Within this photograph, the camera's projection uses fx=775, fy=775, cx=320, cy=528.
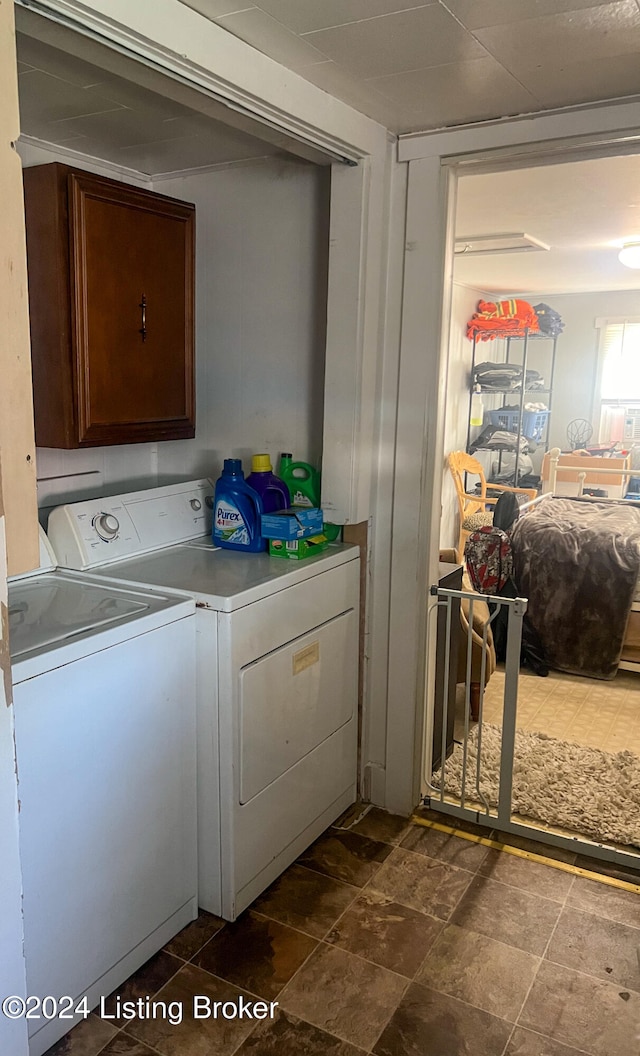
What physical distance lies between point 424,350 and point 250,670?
Result: 1078 mm

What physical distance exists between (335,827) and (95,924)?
938 mm

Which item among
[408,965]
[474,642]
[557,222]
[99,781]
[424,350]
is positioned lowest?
[408,965]

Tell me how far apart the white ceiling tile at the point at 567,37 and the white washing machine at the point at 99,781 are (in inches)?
56.7

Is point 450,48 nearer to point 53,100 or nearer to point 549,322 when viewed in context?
point 53,100

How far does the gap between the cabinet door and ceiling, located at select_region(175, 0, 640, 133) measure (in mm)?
658

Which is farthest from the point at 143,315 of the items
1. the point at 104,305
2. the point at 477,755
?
the point at 477,755

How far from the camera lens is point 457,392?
2.78 metres

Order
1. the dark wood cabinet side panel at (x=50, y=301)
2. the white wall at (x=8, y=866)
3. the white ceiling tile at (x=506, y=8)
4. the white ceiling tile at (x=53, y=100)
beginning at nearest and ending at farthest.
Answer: the white wall at (x=8, y=866) → the white ceiling tile at (x=506, y=8) → the white ceiling tile at (x=53, y=100) → the dark wood cabinet side panel at (x=50, y=301)

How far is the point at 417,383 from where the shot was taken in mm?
2344

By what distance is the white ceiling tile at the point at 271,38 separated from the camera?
1.59m

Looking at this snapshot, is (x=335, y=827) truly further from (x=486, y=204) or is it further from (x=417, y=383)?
(x=486, y=204)

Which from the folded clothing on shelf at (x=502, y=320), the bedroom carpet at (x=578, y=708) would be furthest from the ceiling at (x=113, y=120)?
the bedroom carpet at (x=578, y=708)

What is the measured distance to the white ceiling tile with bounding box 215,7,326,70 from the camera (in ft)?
5.22

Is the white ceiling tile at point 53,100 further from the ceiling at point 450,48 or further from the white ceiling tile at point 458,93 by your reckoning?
the white ceiling tile at point 458,93
